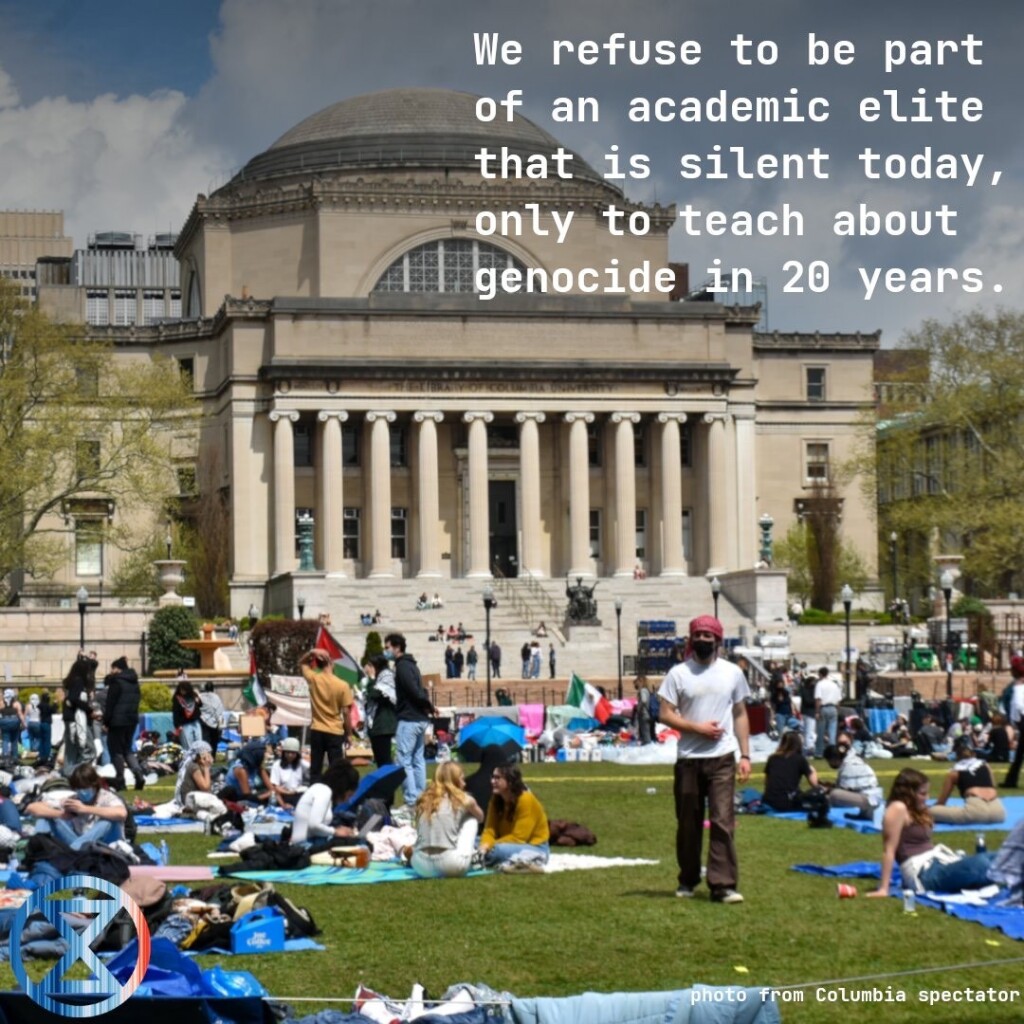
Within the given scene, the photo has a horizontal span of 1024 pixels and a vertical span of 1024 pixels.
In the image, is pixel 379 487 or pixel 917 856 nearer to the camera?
pixel 917 856

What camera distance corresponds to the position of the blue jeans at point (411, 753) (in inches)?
931

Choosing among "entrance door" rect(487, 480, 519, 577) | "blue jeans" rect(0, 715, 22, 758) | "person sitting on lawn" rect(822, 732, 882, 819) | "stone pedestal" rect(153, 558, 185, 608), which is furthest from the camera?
"entrance door" rect(487, 480, 519, 577)

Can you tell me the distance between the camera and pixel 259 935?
1340 cm

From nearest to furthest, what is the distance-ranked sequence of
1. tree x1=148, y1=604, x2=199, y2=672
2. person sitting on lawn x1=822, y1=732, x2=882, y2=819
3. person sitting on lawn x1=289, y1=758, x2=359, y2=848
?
person sitting on lawn x1=289, y1=758, x2=359, y2=848
person sitting on lawn x1=822, y1=732, x2=882, y2=819
tree x1=148, y1=604, x2=199, y2=672

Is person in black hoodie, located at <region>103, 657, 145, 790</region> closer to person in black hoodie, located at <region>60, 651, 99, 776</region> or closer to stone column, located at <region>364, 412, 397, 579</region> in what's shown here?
person in black hoodie, located at <region>60, 651, 99, 776</region>

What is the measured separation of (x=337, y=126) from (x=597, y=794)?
7117 centimetres

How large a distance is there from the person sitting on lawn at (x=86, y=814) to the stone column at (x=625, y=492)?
63.6 metres

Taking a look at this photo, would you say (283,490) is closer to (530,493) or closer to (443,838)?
(530,493)

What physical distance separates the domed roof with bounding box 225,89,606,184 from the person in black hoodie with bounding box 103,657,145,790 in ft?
205

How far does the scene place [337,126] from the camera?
9406 centimetres

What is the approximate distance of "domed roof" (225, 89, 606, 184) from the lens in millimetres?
90688

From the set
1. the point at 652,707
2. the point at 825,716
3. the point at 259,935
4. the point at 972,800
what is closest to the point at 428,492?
the point at 652,707

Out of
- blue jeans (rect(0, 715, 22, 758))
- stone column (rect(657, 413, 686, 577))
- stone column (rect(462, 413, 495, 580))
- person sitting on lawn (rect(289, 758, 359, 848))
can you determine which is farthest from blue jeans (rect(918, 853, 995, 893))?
stone column (rect(657, 413, 686, 577))

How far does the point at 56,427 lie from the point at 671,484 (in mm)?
30336
